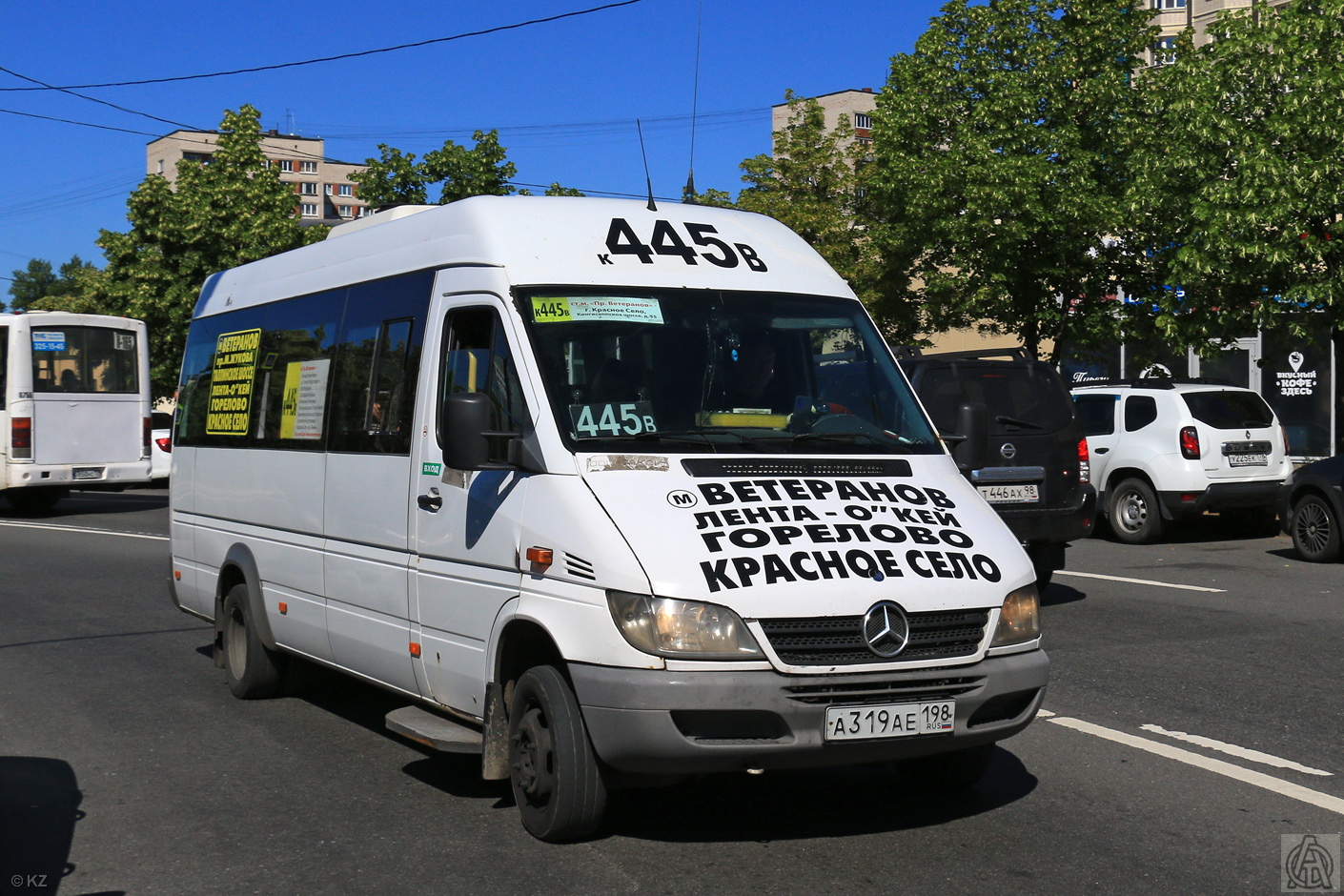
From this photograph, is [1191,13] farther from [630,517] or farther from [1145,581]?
[630,517]

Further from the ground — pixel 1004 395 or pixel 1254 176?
pixel 1254 176

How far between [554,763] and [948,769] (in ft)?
5.53

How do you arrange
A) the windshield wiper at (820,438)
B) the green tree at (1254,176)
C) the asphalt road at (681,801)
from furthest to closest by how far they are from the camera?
the green tree at (1254,176)
the windshield wiper at (820,438)
the asphalt road at (681,801)

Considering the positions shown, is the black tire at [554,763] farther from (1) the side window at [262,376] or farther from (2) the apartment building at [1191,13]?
(2) the apartment building at [1191,13]

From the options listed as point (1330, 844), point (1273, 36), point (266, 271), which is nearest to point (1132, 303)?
point (1273, 36)

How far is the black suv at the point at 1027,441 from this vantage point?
11.3m

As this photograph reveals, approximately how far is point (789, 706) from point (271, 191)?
39.3 metres

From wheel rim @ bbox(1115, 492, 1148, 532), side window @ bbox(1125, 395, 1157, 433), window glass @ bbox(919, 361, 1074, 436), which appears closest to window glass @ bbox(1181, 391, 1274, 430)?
side window @ bbox(1125, 395, 1157, 433)

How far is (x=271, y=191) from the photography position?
41.4 m

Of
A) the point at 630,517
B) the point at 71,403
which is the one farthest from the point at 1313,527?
the point at 71,403

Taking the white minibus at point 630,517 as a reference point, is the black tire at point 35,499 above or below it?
below

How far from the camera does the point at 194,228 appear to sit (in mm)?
40469

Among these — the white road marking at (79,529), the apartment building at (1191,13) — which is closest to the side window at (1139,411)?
the white road marking at (79,529)

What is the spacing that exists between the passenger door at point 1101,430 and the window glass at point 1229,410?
936 mm
